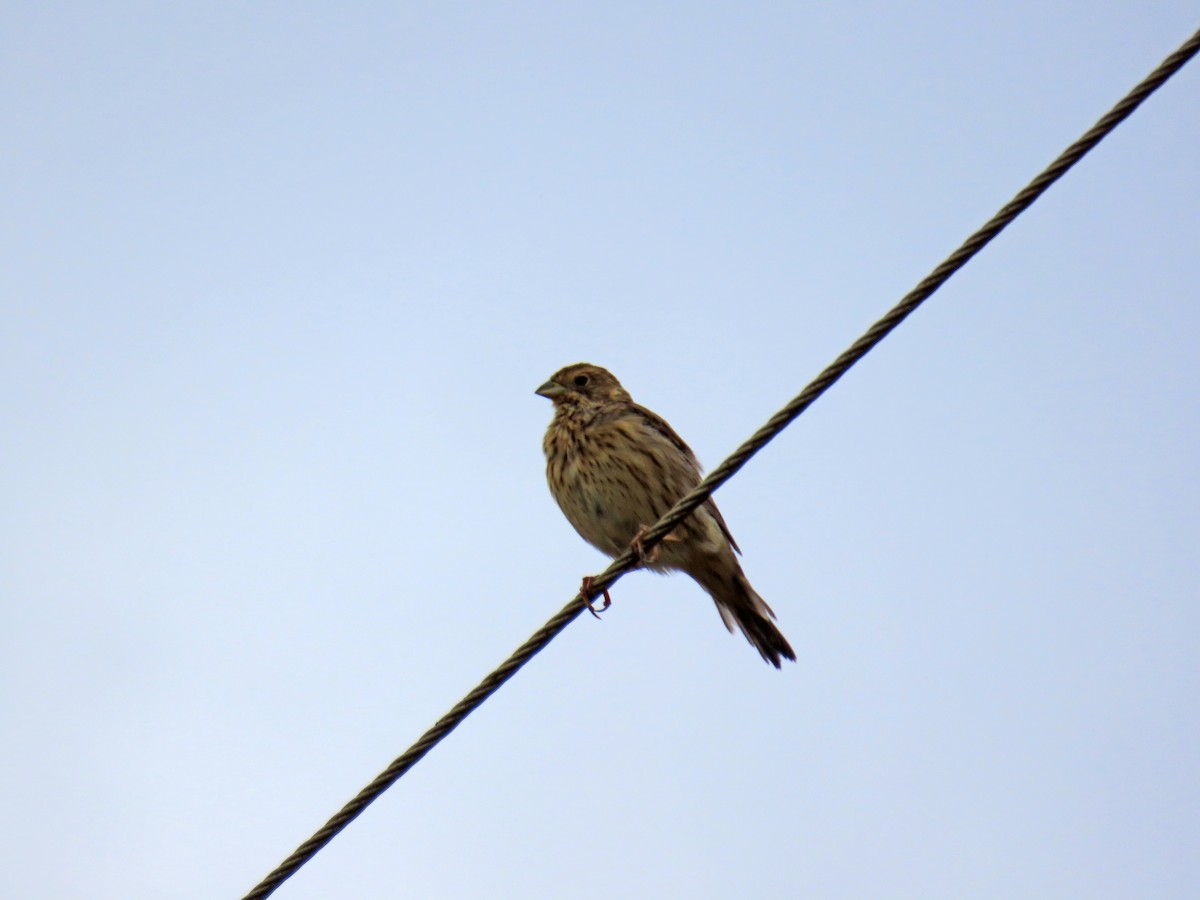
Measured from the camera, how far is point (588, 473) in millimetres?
6695

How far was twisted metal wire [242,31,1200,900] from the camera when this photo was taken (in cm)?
326

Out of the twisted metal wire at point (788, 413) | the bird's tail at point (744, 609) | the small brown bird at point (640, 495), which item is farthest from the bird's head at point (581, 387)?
the twisted metal wire at point (788, 413)

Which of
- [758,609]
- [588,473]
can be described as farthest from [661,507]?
[758,609]

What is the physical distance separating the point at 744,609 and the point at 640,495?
99cm

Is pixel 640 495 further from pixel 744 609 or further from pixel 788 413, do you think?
pixel 788 413

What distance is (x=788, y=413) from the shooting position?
3838mm

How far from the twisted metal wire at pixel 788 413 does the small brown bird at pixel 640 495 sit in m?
2.33

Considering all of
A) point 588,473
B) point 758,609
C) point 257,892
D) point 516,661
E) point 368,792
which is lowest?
point 257,892

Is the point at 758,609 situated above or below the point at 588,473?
below

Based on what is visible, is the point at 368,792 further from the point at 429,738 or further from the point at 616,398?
the point at 616,398

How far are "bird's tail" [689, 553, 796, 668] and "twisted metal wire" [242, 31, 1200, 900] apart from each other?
2878 millimetres

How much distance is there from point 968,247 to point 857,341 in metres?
0.39

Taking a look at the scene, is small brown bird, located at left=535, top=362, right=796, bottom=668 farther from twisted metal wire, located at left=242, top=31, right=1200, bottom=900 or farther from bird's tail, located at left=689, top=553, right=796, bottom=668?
twisted metal wire, located at left=242, top=31, right=1200, bottom=900

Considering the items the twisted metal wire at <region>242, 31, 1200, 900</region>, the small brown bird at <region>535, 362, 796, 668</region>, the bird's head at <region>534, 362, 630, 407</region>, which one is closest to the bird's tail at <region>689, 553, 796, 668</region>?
the small brown bird at <region>535, 362, 796, 668</region>
